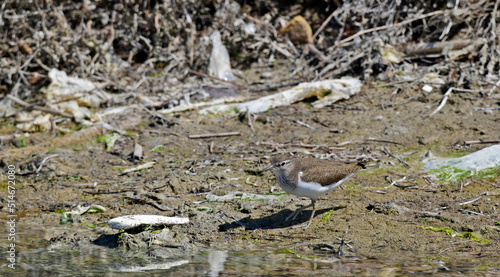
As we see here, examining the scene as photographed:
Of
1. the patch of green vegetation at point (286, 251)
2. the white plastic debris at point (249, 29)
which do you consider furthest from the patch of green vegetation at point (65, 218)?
the white plastic debris at point (249, 29)

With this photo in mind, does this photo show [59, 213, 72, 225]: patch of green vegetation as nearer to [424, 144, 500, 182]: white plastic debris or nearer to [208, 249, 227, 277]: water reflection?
[208, 249, 227, 277]: water reflection

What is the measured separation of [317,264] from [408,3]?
857 centimetres

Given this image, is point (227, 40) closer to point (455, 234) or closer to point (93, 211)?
point (93, 211)

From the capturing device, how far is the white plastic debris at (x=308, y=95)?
10.7 m

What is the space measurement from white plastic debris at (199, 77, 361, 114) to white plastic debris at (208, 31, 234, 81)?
173 cm

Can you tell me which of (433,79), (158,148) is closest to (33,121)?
(158,148)

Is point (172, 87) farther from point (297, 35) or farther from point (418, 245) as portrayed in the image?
point (418, 245)

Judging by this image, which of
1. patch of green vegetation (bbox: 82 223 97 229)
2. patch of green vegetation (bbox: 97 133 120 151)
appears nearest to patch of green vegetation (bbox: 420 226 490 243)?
patch of green vegetation (bbox: 82 223 97 229)

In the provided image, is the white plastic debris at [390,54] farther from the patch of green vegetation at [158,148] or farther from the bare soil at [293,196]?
the patch of green vegetation at [158,148]

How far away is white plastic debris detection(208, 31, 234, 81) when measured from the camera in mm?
12562

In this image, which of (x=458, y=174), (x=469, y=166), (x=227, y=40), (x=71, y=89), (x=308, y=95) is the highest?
(x=227, y=40)

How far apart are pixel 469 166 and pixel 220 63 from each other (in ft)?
21.5

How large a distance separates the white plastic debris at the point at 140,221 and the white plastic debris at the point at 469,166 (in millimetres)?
3733

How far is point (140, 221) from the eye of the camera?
6.54 m
